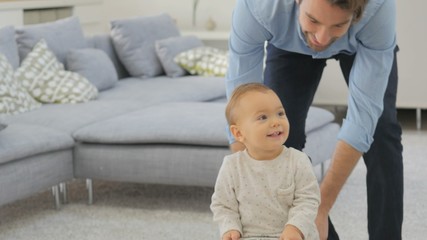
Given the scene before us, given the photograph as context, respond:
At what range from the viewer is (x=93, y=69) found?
14.6 ft

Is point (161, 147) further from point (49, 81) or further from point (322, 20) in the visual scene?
point (322, 20)

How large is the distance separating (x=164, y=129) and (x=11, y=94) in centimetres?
79

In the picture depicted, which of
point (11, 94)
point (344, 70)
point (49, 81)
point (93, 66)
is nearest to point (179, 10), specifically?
point (93, 66)

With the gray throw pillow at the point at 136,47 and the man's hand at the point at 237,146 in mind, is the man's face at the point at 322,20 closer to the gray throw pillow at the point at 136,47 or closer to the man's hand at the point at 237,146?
the man's hand at the point at 237,146

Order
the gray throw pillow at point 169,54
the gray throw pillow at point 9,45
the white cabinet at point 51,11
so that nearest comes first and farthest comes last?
the gray throw pillow at point 9,45
the gray throw pillow at point 169,54
the white cabinet at point 51,11

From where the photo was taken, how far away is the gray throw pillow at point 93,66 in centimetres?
442

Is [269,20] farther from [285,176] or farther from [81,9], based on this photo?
[81,9]

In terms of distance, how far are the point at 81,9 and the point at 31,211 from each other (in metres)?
2.77

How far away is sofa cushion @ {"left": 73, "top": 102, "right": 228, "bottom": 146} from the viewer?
342 centimetres

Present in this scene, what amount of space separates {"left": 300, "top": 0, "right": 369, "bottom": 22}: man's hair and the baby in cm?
28

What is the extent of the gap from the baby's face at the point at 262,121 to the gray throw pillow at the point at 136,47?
9.90ft

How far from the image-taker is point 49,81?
4.15 meters

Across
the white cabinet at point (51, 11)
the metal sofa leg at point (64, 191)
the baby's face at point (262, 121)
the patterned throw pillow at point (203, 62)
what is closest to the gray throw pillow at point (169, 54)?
the patterned throw pillow at point (203, 62)

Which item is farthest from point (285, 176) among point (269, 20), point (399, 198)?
point (399, 198)
